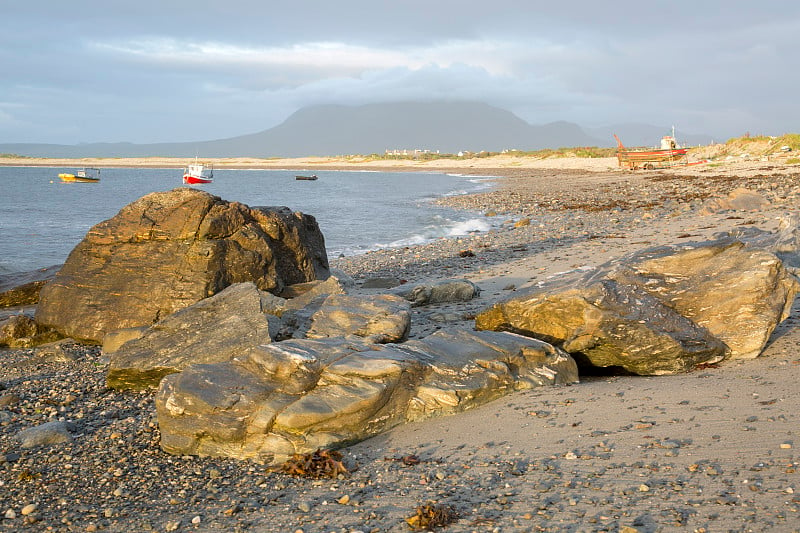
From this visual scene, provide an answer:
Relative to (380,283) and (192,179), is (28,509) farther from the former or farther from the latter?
(192,179)

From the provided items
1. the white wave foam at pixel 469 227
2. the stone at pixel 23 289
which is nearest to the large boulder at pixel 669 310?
the stone at pixel 23 289

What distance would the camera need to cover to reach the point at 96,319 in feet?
33.5

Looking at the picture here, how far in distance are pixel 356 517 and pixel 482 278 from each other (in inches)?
393

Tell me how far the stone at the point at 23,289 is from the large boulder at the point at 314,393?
9182 millimetres

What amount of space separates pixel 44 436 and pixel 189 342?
6.74ft

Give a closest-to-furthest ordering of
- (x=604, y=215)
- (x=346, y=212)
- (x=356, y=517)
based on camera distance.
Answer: (x=356, y=517), (x=604, y=215), (x=346, y=212)

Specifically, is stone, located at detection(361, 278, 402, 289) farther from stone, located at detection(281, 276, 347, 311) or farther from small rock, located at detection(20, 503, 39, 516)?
small rock, located at detection(20, 503, 39, 516)

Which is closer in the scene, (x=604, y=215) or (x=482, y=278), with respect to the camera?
(x=482, y=278)

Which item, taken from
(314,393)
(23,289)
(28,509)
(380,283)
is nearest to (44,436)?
(28,509)

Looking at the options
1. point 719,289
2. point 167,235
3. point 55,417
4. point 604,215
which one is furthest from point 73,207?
point 719,289

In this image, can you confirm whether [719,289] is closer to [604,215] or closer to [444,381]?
[444,381]

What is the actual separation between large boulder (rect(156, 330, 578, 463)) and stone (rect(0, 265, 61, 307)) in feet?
30.1

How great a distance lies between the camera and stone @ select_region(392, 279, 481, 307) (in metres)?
11.6

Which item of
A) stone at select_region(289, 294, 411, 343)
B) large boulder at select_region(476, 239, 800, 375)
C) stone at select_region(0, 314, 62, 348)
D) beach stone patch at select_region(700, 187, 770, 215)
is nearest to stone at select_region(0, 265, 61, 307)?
stone at select_region(0, 314, 62, 348)
